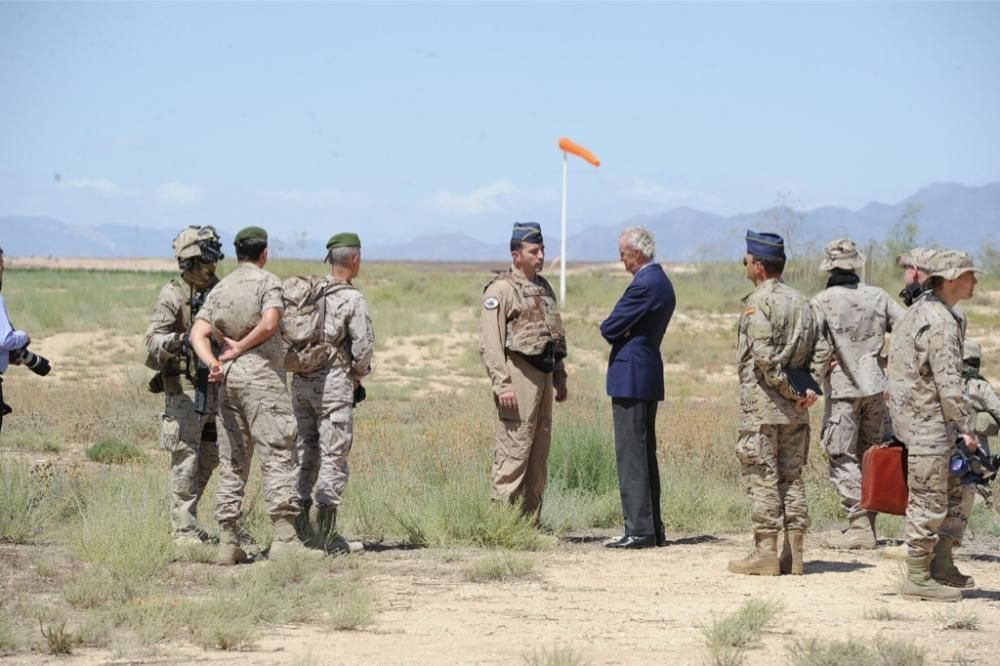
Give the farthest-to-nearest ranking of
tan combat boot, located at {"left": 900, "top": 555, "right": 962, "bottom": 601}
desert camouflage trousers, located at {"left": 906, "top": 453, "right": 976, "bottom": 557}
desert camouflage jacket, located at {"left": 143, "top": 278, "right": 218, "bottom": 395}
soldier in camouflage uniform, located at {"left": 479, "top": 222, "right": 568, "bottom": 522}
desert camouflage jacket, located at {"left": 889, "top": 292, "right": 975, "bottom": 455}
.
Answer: soldier in camouflage uniform, located at {"left": 479, "top": 222, "right": 568, "bottom": 522} → desert camouflage jacket, located at {"left": 143, "top": 278, "right": 218, "bottom": 395} → tan combat boot, located at {"left": 900, "top": 555, "right": 962, "bottom": 601} → desert camouflage trousers, located at {"left": 906, "top": 453, "right": 976, "bottom": 557} → desert camouflage jacket, located at {"left": 889, "top": 292, "right": 975, "bottom": 455}

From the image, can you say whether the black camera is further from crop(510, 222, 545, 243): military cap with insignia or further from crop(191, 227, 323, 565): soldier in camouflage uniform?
crop(510, 222, 545, 243): military cap with insignia

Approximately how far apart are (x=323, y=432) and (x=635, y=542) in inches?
88.0

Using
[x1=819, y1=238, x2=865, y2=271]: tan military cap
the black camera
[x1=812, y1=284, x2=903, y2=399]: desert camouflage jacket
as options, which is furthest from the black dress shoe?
the black camera

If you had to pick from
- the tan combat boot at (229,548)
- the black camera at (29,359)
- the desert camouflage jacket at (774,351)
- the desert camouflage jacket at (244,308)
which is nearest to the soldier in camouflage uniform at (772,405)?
the desert camouflage jacket at (774,351)

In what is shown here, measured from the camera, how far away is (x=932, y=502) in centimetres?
751

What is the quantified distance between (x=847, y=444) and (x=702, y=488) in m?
2.08

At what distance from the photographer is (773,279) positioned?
27.7ft

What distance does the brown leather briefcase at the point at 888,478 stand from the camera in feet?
25.3

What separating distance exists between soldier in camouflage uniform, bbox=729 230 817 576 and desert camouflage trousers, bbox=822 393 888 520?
3.27 ft

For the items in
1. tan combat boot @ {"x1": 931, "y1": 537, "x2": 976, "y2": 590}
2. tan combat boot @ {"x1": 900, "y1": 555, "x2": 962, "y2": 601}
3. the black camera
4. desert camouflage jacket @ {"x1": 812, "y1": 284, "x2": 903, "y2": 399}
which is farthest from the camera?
desert camouflage jacket @ {"x1": 812, "y1": 284, "x2": 903, "y2": 399}

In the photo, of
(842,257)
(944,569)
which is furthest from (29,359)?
(944,569)

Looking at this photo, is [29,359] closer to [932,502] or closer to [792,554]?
[792,554]

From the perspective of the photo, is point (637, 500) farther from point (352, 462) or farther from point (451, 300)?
point (451, 300)

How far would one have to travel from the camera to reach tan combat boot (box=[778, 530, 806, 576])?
333 inches
